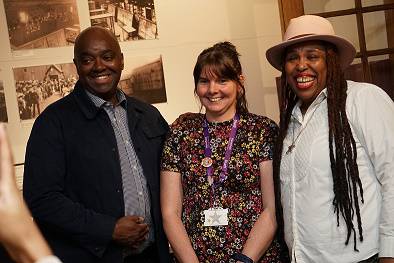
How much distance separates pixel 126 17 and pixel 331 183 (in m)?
2.11

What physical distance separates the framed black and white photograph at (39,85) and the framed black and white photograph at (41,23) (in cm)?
15

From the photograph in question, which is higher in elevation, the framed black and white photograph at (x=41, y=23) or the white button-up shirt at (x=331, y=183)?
the framed black and white photograph at (x=41, y=23)

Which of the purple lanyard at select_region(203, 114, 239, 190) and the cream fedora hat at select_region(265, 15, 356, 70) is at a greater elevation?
the cream fedora hat at select_region(265, 15, 356, 70)

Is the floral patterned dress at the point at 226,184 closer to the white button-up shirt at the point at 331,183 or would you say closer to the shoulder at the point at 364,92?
the white button-up shirt at the point at 331,183

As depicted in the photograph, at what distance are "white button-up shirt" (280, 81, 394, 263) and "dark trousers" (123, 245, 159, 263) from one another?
645 mm

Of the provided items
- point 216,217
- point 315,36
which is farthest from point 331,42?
point 216,217

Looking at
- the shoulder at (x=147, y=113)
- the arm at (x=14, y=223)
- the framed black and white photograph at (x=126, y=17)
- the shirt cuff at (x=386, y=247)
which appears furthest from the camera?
the framed black and white photograph at (x=126, y=17)

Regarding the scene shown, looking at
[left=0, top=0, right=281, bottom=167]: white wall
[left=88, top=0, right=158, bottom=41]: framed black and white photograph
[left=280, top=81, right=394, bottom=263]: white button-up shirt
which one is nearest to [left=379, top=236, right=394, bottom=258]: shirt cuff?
[left=280, top=81, right=394, bottom=263]: white button-up shirt

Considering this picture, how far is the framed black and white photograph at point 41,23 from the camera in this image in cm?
318

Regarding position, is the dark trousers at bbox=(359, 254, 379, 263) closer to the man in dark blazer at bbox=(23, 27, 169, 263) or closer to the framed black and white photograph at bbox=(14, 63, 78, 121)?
the man in dark blazer at bbox=(23, 27, 169, 263)

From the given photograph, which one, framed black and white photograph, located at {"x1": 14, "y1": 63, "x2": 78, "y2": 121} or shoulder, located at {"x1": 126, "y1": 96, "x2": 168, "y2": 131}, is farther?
framed black and white photograph, located at {"x1": 14, "y1": 63, "x2": 78, "y2": 121}

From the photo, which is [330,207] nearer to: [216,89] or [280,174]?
[280,174]

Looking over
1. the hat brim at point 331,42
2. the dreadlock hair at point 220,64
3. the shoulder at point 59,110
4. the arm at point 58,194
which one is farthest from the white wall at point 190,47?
the hat brim at point 331,42

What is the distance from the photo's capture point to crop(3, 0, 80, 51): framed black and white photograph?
10.4ft
